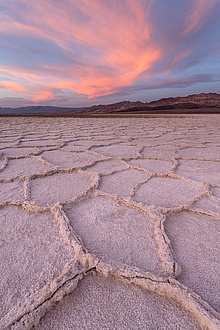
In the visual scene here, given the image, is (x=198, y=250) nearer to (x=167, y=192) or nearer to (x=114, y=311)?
(x=114, y=311)

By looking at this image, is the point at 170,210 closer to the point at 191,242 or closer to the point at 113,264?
the point at 191,242

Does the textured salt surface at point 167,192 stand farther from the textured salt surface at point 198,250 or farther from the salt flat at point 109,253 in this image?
the textured salt surface at point 198,250

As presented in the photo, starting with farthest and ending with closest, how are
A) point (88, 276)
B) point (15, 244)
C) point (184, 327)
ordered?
1. point (15, 244)
2. point (88, 276)
3. point (184, 327)

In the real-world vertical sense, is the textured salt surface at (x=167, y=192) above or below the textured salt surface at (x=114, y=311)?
below

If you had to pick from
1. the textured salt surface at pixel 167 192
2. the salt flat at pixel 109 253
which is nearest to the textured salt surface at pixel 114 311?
the salt flat at pixel 109 253

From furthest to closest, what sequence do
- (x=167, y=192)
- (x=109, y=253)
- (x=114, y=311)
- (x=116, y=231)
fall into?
1. (x=167, y=192)
2. (x=116, y=231)
3. (x=109, y=253)
4. (x=114, y=311)

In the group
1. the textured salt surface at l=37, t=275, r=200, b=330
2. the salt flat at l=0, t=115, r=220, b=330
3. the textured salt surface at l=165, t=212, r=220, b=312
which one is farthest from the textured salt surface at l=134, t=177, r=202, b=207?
the textured salt surface at l=37, t=275, r=200, b=330

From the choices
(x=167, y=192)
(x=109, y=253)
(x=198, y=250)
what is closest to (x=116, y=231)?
(x=109, y=253)

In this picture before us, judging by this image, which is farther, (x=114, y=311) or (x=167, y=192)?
(x=167, y=192)

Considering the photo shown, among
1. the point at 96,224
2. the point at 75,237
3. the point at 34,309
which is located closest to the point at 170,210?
the point at 96,224

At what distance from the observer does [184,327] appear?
0.41 meters

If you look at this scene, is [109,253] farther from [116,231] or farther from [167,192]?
[167,192]

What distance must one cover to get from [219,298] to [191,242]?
0.71 ft

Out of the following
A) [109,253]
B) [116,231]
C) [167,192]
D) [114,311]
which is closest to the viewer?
[114,311]
